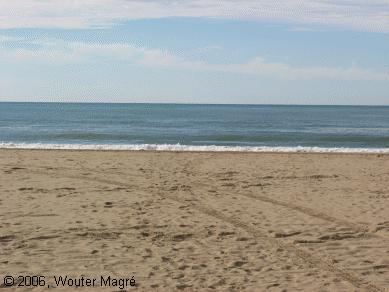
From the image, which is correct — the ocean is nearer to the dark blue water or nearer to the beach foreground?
the dark blue water

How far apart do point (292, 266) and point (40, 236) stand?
360 cm

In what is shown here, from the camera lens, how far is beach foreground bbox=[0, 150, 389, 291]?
20.1ft

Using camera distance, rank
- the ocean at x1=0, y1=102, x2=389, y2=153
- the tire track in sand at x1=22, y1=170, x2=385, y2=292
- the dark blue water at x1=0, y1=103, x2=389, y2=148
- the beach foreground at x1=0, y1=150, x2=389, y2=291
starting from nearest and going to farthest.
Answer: the tire track in sand at x1=22, y1=170, x2=385, y2=292, the beach foreground at x1=0, y1=150, x2=389, y2=291, the ocean at x1=0, y1=102, x2=389, y2=153, the dark blue water at x1=0, y1=103, x2=389, y2=148

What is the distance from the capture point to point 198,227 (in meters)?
8.18

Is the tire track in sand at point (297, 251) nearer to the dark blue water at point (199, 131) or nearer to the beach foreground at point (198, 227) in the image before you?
the beach foreground at point (198, 227)

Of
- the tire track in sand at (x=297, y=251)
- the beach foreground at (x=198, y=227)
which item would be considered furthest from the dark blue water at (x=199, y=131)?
the tire track in sand at (x=297, y=251)

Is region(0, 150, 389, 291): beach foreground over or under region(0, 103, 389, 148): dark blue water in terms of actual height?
under

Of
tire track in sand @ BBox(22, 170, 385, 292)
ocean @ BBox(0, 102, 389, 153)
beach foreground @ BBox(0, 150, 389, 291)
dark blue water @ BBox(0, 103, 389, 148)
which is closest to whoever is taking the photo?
tire track in sand @ BBox(22, 170, 385, 292)

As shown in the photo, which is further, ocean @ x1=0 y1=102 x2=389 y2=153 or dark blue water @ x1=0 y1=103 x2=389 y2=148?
dark blue water @ x1=0 y1=103 x2=389 y2=148

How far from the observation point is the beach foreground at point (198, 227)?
612 cm

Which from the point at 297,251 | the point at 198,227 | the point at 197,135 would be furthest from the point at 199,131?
the point at 297,251

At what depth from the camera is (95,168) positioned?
1492 cm

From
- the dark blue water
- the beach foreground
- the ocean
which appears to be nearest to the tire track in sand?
the beach foreground

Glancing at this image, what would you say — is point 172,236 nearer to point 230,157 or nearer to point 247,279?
point 247,279
